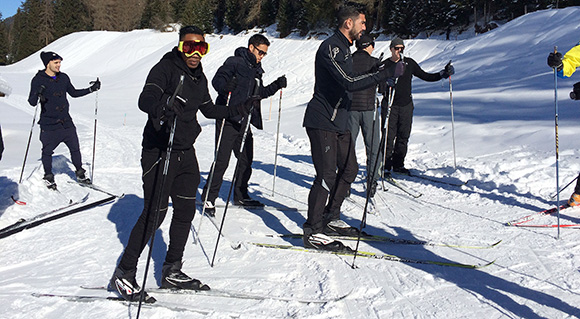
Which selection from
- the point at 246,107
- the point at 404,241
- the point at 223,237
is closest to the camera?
the point at 246,107

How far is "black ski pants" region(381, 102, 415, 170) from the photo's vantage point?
7.64m

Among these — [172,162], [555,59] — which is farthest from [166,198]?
[555,59]

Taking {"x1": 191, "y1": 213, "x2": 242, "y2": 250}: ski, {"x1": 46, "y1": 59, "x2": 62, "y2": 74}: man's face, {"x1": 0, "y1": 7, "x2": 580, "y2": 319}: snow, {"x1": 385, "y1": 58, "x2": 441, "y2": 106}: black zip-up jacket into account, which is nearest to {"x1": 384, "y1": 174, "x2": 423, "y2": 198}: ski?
{"x1": 0, "y1": 7, "x2": 580, "y2": 319}: snow

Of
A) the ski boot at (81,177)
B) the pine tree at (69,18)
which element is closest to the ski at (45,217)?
the ski boot at (81,177)

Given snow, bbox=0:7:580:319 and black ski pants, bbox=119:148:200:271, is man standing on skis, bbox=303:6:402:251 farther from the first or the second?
black ski pants, bbox=119:148:200:271

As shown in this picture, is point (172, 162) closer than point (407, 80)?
Yes

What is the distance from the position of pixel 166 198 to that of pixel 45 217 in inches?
112

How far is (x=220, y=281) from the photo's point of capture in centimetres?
380

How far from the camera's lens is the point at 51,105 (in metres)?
6.94

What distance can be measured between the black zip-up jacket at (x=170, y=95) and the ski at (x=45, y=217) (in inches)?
104

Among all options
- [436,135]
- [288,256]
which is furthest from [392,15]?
[288,256]

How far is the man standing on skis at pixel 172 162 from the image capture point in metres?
3.38

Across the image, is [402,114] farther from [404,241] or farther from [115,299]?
[115,299]

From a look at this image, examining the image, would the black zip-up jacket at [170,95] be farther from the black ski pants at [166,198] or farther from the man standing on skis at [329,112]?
the man standing on skis at [329,112]
